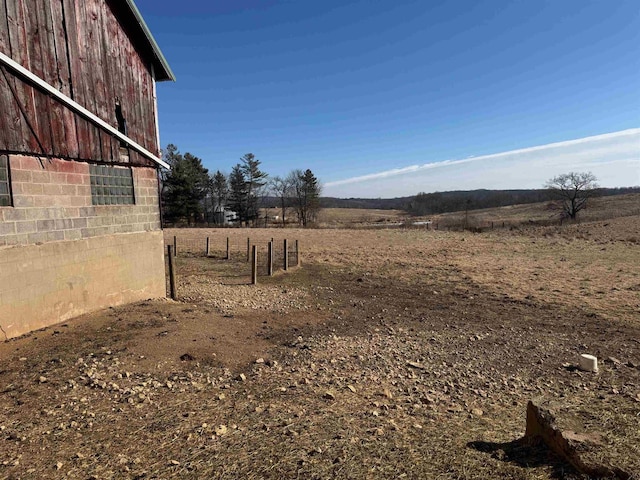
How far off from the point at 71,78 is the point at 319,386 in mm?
8313

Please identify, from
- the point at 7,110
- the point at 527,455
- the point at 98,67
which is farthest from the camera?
the point at 98,67

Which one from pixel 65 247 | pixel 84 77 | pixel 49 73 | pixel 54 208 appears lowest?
pixel 65 247

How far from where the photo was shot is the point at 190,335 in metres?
7.84

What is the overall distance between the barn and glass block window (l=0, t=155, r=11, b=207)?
0.02 m

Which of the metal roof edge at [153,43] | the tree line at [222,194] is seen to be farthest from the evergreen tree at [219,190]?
the metal roof edge at [153,43]

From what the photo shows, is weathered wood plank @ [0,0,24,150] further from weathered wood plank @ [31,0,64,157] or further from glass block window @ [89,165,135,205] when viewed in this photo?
glass block window @ [89,165,135,205]

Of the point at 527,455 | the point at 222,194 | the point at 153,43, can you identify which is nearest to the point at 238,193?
the point at 222,194

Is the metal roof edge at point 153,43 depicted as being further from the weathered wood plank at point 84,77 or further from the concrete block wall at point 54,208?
the concrete block wall at point 54,208

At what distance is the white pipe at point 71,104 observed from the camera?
7020 mm

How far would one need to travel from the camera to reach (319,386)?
230 inches

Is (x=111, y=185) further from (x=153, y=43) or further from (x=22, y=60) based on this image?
(x=153, y=43)

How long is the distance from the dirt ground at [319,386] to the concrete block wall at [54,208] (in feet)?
6.41

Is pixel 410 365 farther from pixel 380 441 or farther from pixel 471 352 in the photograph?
pixel 380 441

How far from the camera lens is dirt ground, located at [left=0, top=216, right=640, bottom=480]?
3723 millimetres
